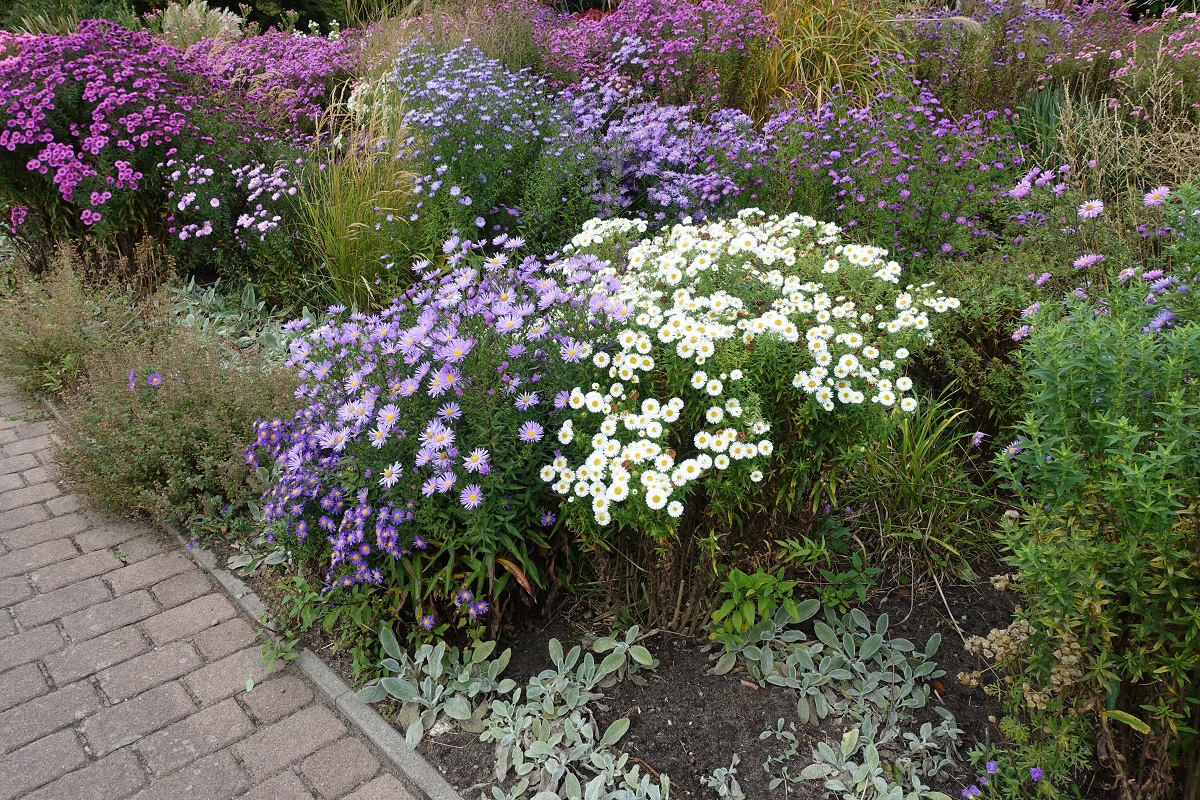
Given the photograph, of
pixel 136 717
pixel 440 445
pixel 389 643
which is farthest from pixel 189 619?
pixel 440 445

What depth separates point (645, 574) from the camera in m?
2.80

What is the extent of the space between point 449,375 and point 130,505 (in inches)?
80.0

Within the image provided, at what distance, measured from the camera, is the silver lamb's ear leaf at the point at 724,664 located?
2562 millimetres

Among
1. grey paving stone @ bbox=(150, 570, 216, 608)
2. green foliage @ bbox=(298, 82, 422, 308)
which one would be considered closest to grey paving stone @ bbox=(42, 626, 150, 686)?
grey paving stone @ bbox=(150, 570, 216, 608)

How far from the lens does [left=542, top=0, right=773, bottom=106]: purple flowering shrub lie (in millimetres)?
5566

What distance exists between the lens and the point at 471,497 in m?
2.43

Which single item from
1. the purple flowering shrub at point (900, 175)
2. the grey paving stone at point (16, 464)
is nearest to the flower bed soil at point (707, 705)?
the purple flowering shrub at point (900, 175)

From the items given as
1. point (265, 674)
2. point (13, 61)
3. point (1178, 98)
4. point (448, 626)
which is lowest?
point (265, 674)

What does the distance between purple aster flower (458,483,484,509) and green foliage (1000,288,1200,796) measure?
1.39m

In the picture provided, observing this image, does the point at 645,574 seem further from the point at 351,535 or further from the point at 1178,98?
the point at 1178,98

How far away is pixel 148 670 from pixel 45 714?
30 centimetres

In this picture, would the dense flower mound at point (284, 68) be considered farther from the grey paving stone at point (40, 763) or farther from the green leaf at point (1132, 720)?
the green leaf at point (1132, 720)

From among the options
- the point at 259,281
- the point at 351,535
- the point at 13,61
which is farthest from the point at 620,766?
the point at 13,61

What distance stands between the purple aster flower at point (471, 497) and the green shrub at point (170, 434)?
4.98 ft
